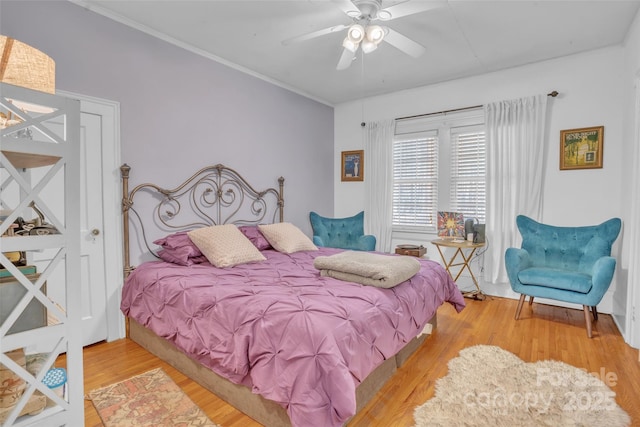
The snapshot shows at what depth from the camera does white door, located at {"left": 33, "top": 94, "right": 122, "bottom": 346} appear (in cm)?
258

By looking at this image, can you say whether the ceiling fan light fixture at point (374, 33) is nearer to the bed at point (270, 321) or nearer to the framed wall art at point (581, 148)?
the bed at point (270, 321)

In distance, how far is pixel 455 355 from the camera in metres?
2.46

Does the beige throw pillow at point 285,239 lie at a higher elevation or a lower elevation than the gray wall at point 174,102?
lower

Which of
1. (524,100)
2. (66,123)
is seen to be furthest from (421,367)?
(524,100)

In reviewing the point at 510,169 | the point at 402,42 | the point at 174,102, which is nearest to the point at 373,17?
the point at 402,42

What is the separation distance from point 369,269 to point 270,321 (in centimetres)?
77

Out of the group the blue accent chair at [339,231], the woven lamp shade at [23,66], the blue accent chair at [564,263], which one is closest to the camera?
the woven lamp shade at [23,66]

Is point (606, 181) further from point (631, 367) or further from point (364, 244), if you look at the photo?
point (364, 244)

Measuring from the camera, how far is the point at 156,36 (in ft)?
9.66

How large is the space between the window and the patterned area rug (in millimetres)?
3466

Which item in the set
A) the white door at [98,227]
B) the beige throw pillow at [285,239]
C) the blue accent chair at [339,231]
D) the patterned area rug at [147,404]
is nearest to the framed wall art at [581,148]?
the blue accent chair at [339,231]

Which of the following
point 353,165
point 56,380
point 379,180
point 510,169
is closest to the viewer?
point 56,380

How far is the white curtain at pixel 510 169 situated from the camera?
3586 millimetres

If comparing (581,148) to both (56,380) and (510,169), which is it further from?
(56,380)
